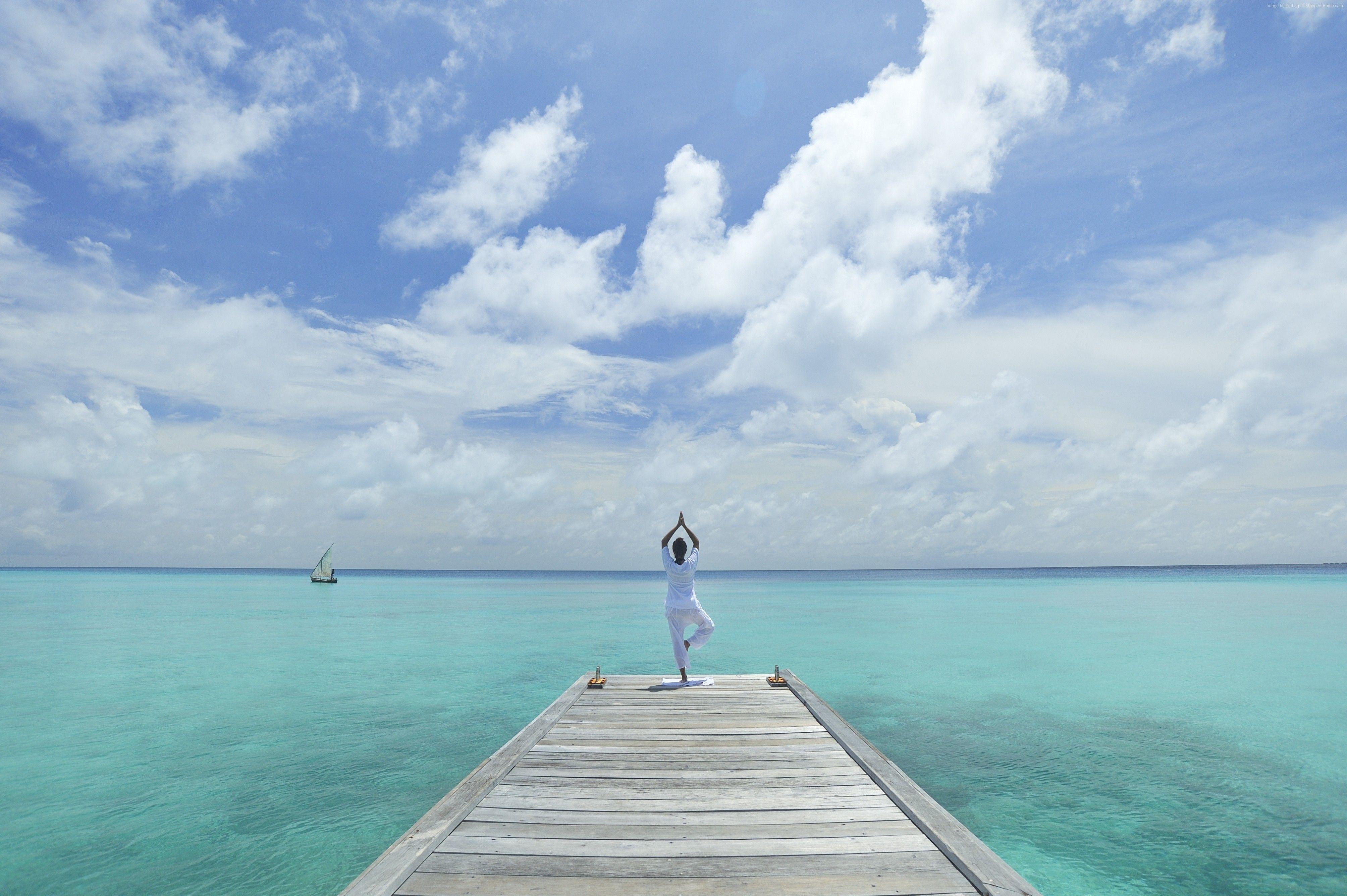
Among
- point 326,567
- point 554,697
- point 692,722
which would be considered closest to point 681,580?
point 692,722

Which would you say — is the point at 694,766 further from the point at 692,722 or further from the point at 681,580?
the point at 681,580

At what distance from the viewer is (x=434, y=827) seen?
15.5 ft

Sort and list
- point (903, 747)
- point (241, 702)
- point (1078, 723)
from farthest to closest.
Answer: point (241, 702) → point (1078, 723) → point (903, 747)

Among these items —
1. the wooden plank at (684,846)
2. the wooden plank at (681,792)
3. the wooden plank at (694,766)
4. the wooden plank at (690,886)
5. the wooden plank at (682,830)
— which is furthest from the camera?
the wooden plank at (694,766)

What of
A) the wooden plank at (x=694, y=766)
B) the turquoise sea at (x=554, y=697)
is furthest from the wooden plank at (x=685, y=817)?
the turquoise sea at (x=554, y=697)

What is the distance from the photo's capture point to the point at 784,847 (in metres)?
4.52

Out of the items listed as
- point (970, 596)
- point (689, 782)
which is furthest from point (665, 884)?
point (970, 596)

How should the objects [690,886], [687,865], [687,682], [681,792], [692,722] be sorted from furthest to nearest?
[687,682] → [692,722] → [681,792] → [687,865] → [690,886]

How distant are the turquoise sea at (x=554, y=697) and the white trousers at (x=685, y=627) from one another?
406 centimetres

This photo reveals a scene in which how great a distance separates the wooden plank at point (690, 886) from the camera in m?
3.90

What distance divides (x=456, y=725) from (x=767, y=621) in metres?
25.0

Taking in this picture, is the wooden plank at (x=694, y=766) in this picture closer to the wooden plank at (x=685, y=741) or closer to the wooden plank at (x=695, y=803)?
the wooden plank at (x=685, y=741)

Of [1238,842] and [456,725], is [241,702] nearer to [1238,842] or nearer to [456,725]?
[456,725]

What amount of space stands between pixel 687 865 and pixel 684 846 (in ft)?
0.86
